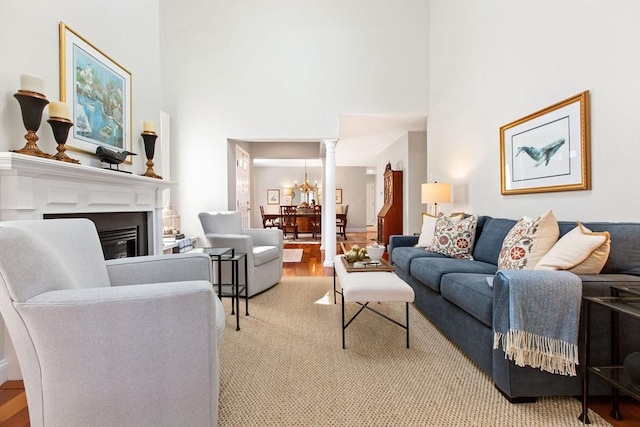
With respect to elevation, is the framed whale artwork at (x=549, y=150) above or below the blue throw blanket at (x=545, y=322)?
above

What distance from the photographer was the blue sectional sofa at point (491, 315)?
1479 millimetres

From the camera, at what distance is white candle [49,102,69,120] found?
1.85 m

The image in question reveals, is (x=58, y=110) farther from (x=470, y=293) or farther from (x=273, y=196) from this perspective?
(x=273, y=196)

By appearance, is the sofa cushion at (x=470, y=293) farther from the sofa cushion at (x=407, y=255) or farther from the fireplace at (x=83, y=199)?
the fireplace at (x=83, y=199)

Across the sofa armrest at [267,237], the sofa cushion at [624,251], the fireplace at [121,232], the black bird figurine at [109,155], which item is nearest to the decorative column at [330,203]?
the sofa armrest at [267,237]

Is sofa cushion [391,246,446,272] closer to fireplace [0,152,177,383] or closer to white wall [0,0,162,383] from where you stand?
fireplace [0,152,177,383]

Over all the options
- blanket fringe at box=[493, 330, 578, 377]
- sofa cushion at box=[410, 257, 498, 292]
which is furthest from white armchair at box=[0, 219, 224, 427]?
sofa cushion at box=[410, 257, 498, 292]

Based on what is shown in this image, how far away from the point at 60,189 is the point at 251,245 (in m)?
1.66

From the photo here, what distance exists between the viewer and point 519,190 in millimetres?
2988

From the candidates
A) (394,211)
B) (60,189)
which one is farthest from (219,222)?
(394,211)

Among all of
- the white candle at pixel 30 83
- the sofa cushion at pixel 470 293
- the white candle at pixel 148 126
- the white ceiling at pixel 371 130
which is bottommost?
the sofa cushion at pixel 470 293

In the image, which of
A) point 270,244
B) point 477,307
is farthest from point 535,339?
point 270,244

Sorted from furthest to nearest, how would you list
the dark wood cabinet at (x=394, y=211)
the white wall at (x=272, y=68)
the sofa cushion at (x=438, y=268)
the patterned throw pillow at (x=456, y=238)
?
the dark wood cabinet at (x=394, y=211), the white wall at (x=272, y=68), the patterned throw pillow at (x=456, y=238), the sofa cushion at (x=438, y=268)

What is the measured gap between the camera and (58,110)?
1862 mm
